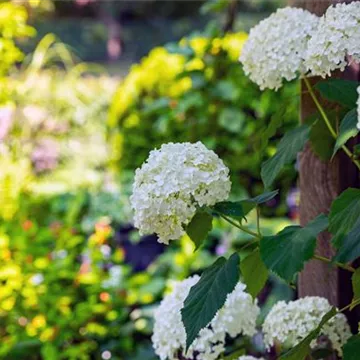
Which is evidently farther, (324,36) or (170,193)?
(324,36)

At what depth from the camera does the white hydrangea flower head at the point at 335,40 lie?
107 cm

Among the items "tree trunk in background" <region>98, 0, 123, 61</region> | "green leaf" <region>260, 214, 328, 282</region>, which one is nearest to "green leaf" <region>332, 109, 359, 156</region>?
"green leaf" <region>260, 214, 328, 282</region>

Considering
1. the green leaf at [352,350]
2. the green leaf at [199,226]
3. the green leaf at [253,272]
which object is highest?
the green leaf at [199,226]

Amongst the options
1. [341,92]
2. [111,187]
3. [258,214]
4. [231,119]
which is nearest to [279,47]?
[341,92]

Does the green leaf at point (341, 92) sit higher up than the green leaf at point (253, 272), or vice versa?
the green leaf at point (341, 92)

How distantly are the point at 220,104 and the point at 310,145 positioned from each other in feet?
5.93

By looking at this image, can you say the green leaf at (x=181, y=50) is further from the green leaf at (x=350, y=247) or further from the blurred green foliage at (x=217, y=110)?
the green leaf at (x=350, y=247)

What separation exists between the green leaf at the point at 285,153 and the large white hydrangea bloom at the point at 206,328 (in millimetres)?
215

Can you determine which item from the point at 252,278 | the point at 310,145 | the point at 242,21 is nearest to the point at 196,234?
the point at 252,278

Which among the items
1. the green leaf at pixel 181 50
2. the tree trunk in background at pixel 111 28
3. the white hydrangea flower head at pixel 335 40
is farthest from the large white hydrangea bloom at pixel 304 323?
the tree trunk in background at pixel 111 28

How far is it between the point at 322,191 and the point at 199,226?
0.48 m

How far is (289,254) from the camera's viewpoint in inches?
38.0

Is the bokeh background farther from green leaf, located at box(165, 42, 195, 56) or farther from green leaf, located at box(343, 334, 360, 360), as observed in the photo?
green leaf, located at box(343, 334, 360, 360)

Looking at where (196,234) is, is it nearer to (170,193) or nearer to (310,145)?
(170,193)
